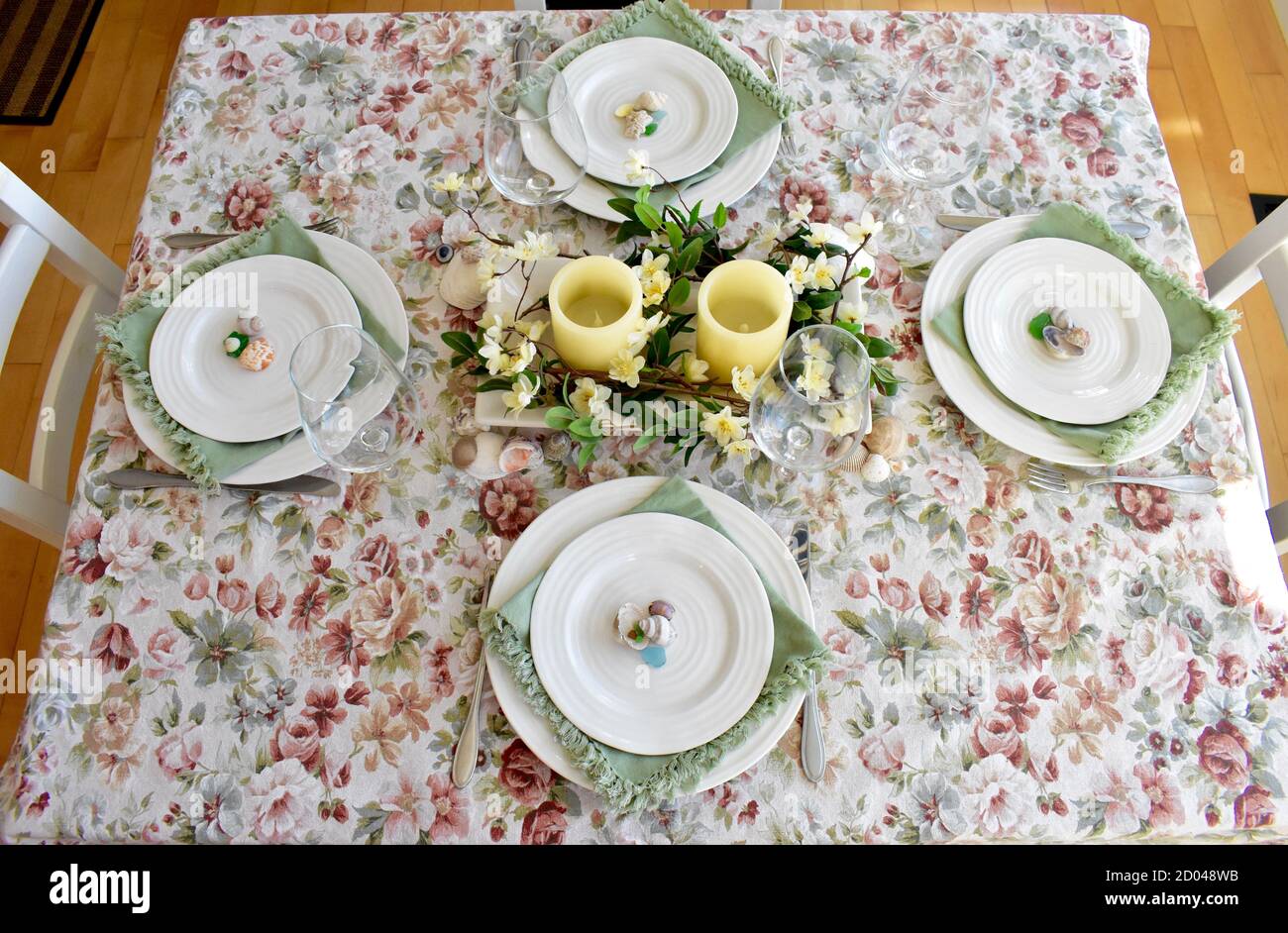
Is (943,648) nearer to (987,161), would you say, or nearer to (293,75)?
(987,161)

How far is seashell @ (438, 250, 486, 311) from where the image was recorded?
3.34ft

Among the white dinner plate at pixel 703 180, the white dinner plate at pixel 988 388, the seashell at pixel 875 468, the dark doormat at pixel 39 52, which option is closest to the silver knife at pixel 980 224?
the white dinner plate at pixel 988 388

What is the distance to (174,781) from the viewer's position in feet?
2.83

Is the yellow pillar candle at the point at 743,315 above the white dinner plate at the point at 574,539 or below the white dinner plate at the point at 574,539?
above

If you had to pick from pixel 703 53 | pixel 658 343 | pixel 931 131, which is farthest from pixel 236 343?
pixel 931 131

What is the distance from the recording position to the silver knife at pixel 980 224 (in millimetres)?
1085

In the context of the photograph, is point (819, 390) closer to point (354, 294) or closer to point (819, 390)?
point (819, 390)

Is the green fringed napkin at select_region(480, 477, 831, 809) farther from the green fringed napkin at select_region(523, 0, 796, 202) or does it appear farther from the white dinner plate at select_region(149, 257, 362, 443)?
the green fringed napkin at select_region(523, 0, 796, 202)

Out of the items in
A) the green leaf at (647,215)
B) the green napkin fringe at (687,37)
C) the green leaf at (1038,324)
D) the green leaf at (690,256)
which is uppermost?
the green napkin fringe at (687,37)

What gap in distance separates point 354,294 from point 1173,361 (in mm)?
954

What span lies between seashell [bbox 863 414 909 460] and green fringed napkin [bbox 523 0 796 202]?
1.26 ft

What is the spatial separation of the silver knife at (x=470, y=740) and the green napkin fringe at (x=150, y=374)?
0.37 m

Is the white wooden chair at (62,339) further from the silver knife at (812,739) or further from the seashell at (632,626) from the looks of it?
the silver knife at (812,739)
